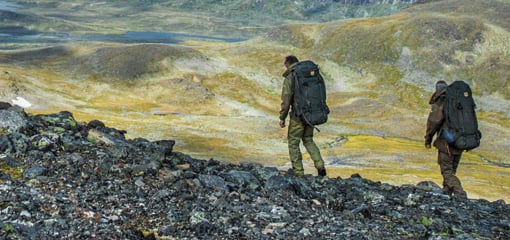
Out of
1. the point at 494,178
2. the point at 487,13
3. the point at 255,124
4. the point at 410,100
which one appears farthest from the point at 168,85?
the point at 487,13

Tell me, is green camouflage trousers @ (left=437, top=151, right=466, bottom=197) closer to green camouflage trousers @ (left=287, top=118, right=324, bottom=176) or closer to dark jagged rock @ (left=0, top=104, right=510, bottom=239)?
dark jagged rock @ (left=0, top=104, right=510, bottom=239)

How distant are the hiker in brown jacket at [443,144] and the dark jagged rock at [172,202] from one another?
1748 mm

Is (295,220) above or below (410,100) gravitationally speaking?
above

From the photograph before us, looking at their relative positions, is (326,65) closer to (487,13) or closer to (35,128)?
(487,13)

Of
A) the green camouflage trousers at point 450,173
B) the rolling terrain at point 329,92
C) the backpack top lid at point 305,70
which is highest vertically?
the backpack top lid at point 305,70

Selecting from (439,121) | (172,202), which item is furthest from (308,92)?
(172,202)

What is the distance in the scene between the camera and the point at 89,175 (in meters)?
13.8

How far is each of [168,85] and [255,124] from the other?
4731 cm

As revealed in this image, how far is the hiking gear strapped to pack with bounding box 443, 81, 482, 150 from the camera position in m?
18.0

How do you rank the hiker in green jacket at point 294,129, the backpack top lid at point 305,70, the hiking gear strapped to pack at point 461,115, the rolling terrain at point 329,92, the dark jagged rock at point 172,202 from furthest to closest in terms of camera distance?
the rolling terrain at point 329,92 → the hiker in green jacket at point 294,129 → the backpack top lid at point 305,70 → the hiking gear strapped to pack at point 461,115 → the dark jagged rock at point 172,202

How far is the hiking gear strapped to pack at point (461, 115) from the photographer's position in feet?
59.2

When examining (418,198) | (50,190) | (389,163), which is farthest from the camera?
(389,163)

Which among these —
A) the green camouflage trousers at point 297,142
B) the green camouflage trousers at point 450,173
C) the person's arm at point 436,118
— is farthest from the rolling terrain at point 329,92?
the person's arm at point 436,118

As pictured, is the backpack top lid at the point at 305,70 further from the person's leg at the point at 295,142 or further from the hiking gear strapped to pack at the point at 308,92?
the person's leg at the point at 295,142
